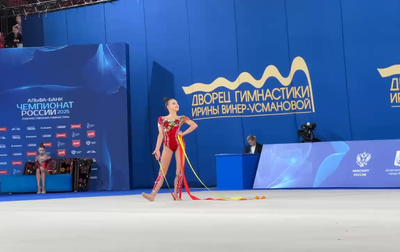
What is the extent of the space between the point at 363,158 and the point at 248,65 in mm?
4309

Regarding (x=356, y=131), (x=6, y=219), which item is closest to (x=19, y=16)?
(x=356, y=131)

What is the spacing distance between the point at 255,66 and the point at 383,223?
10388mm

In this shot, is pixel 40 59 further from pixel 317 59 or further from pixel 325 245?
pixel 325 245

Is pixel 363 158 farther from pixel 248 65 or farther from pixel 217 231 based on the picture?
pixel 217 231

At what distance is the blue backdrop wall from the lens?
45.2ft

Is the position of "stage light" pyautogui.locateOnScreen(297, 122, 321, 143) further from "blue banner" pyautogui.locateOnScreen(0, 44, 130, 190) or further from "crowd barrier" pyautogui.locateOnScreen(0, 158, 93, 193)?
"crowd barrier" pyautogui.locateOnScreen(0, 158, 93, 193)

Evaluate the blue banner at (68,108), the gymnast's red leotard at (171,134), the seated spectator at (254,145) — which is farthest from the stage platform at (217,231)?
the blue banner at (68,108)

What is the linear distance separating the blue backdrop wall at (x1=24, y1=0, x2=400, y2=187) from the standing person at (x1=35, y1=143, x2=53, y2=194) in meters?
2.41

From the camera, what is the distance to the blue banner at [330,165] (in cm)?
1159

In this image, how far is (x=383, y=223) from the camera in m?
5.00

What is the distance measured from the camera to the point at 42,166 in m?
14.8

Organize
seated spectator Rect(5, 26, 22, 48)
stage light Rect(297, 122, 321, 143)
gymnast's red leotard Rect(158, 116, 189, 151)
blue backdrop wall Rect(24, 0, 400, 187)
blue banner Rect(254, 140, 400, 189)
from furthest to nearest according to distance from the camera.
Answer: seated spectator Rect(5, 26, 22, 48), blue backdrop wall Rect(24, 0, 400, 187), stage light Rect(297, 122, 321, 143), blue banner Rect(254, 140, 400, 189), gymnast's red leotard Rect(158, 116, 189, 151)

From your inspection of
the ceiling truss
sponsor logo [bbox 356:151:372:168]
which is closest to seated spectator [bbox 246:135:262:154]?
sponsor logo [bbox 356:151:372:168]

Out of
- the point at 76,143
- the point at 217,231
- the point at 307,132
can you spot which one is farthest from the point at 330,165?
the point at 217,231
